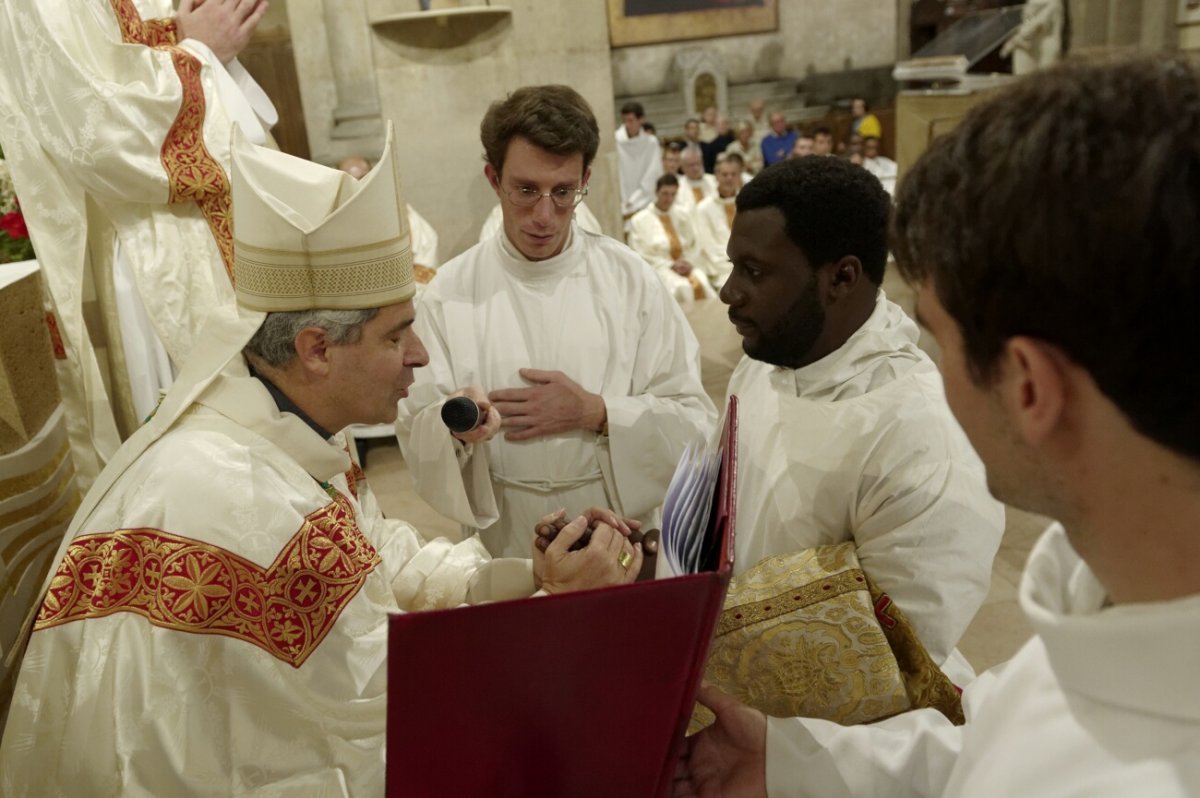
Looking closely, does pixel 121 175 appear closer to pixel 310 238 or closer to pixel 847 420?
pixel 310 238

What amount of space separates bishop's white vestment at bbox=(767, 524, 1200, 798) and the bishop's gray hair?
1.30m

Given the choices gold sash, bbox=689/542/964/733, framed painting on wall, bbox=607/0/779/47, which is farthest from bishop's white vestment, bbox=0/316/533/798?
framed painting on wall, bbox=607/0/779/47

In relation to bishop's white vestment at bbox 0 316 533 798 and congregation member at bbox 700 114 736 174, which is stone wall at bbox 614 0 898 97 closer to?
congregation member at bbox 700 114 736 174

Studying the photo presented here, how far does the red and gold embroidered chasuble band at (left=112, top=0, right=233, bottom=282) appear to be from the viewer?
127 inches

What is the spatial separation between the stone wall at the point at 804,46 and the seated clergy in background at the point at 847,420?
15.5 m

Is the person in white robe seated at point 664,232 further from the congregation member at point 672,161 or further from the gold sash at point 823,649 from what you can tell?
the gold sash at point 823,649

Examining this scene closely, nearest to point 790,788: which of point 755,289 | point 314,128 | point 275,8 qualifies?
point 755,289

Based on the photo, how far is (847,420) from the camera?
1.88 metres

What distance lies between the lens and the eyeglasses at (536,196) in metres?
2.84

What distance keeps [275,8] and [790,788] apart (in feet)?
33.3

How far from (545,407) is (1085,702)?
2008 mm

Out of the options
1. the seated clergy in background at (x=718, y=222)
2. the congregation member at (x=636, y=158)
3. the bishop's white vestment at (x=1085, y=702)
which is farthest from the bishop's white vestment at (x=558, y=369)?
the congregation member at (x=636, y=158)

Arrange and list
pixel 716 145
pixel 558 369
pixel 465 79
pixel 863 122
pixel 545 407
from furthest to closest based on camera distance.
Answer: pixel 863 122 < pixel 716 145 < pixel 465 79 < pixel 558 369 < pixel 545 407

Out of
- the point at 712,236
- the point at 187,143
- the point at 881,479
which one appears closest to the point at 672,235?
the point at 712,236
